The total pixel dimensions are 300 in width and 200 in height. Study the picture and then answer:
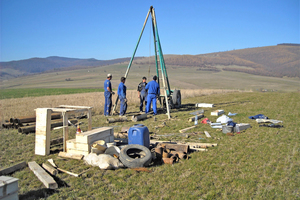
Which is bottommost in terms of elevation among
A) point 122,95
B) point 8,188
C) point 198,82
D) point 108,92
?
point 8,188

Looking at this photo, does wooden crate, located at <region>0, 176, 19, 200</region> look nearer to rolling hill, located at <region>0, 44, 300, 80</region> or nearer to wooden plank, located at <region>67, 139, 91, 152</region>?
wooden plank, located at <region>67, 139, 91, 152</region>

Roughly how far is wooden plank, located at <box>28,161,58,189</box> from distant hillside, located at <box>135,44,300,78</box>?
109 m

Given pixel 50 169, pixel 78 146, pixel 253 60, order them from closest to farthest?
pixel 50 169, pixel 78 146, pixel 253 60

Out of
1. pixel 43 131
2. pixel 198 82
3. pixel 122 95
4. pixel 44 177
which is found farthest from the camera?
Answer: pixel 198 82

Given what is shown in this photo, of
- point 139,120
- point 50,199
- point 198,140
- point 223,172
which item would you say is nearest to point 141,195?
point 50,199

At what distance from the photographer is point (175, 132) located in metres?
9.05

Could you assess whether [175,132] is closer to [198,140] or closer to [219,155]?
[198,140]

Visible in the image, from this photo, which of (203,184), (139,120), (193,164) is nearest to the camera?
(203,184)

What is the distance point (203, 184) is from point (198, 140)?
10.9 ft

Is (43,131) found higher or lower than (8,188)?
higher

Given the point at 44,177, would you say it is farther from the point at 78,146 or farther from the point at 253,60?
the point at 253,60

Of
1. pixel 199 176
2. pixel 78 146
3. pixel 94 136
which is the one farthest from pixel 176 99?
pixel 199 176

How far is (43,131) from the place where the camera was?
22.0 feet

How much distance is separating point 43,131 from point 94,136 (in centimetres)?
154
